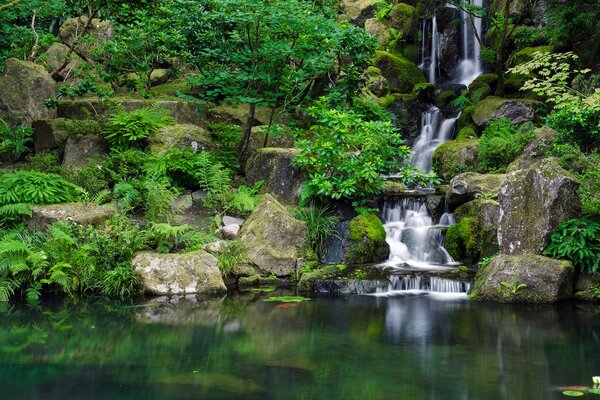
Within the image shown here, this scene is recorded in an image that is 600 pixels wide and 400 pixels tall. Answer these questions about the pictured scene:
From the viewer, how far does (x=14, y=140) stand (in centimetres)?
1543

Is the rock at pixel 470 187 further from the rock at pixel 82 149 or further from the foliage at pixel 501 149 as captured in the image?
the rock at pixel 82 149

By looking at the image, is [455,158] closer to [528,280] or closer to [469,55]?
[528,280]

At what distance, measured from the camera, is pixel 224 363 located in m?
6.73

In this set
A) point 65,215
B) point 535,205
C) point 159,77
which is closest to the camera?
point 535,205

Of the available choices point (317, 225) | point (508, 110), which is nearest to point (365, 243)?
point (317, 225)

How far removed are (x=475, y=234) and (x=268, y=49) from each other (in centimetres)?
650

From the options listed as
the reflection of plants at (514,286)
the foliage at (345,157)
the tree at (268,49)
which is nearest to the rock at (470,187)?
the foliage at (345,157)

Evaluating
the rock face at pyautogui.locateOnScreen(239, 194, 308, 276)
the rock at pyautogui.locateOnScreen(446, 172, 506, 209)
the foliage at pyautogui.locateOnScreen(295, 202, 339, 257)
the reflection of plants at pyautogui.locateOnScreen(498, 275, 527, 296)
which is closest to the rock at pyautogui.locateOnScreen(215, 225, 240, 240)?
the rock face at pyautogui.locateOnScreen(239, 194, 308, 276)

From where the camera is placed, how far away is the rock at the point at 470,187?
41.8 ft

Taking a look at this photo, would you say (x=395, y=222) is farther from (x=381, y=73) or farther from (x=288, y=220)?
(x=381, y=73)

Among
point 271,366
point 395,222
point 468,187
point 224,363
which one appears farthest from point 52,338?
point 468,187

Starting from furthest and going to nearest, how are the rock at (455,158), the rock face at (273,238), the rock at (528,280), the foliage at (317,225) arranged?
the rock at (455,158) → the foliage at (317,225) → the rock face at (273,238) → the rock at (528,280)

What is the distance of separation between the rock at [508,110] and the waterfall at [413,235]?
16.1 ft

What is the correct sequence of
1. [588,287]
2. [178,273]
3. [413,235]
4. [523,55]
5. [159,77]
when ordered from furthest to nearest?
[523,55] → [159,77] → [413,235] → [178,273] → [588,287]
